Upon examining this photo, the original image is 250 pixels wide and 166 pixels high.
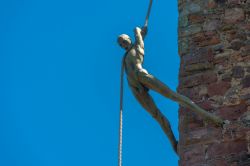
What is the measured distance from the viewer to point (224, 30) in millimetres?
10883

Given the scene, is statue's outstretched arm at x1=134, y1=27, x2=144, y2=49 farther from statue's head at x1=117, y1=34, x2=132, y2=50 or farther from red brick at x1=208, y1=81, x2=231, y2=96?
red brick at x1=208, y1=81, x2=231, y2=96

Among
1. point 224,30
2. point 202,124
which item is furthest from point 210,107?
point 224,30

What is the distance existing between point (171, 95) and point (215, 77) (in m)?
0.42

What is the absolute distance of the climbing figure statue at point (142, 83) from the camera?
10625mm

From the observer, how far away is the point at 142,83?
428 inches

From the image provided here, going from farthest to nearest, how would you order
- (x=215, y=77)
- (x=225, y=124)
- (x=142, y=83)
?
(x=142, y=83)
(x=215, y=77)
(x=225, y=124)

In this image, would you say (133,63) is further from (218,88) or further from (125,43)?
(218,88)

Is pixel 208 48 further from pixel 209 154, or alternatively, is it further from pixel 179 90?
pixel 209 154

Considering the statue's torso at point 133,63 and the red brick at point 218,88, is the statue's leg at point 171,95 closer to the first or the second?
the statue's torso at point 133,63

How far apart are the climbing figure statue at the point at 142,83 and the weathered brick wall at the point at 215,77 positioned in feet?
0.45

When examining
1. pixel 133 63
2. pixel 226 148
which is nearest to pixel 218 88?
pixel 226 148

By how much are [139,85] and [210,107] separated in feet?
2.60

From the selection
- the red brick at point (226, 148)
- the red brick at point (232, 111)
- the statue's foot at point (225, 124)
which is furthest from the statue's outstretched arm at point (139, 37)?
the red brick at point (226, 148)

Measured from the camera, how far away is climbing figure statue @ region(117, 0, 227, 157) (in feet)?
34.9
